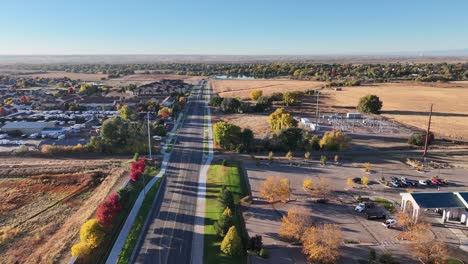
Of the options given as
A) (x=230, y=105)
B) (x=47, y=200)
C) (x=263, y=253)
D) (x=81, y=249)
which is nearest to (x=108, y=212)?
(x=81, y=249)

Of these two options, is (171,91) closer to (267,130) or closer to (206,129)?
(206,129)

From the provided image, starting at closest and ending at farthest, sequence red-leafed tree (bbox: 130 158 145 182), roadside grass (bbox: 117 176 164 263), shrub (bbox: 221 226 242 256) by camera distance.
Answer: shrub (bbox: 221 226 242 256) → roadside grass (bbox: 117 176 164 263) → red-leafed tree (bbox: 130 158 145 182)

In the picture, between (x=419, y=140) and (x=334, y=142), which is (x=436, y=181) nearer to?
(x=334, y=142)

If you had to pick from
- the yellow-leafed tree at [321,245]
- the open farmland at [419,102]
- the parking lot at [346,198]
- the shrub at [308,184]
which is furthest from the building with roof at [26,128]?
the open farmland at [419,102]

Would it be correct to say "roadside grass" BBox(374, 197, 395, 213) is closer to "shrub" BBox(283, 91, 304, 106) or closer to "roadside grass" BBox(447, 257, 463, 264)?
"roadside grass" BBox(447, 257, 463, 264)

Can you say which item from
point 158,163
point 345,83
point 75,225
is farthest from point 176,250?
point 345,83

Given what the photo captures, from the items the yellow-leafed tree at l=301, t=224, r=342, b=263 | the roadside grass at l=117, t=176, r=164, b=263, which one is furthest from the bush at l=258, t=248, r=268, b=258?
the roadside grass at l=117, t=176, r=164, b=263
